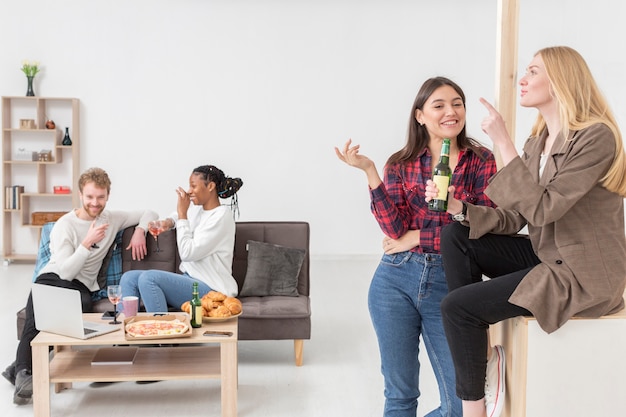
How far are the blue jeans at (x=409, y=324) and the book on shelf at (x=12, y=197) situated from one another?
6140mm

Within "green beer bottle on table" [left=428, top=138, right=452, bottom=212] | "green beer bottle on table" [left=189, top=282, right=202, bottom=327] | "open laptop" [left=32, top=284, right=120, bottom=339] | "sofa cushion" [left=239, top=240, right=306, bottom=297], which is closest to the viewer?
"green beer bottle on table" [left=428, top=138, right=452, bottom=212]

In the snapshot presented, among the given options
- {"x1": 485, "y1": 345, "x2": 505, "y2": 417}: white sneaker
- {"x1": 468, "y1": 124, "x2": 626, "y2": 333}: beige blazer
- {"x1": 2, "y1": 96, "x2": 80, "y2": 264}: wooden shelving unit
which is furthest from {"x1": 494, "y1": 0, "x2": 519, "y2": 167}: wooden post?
{"x1": 2, "y1": 96, "x2": 80, "y2": 264}: wooden shelving unit

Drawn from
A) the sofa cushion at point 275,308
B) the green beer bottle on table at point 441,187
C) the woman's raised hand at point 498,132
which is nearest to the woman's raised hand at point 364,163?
the green beer bottle on table at point 441,187

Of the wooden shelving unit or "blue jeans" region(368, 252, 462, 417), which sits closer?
"blue jeans" region(368, 252, 462, 417)

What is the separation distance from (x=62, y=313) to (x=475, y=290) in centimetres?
187

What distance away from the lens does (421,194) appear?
271 centimetres

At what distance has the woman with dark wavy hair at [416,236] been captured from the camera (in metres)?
2.63

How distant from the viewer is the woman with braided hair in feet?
13.6

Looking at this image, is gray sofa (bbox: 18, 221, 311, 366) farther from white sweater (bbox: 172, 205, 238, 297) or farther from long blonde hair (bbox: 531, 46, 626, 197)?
long blonde hair (bbox: 531, 46, 626, 197)

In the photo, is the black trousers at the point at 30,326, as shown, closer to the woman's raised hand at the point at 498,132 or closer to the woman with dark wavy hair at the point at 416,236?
the woman with dark wavy hair at the point at 416,236

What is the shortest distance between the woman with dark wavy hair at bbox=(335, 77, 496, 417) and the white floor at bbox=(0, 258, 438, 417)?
1004 mm

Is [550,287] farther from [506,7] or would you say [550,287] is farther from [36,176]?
[36,176]

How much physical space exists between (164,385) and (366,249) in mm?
4728

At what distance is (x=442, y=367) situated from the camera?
266 cm
